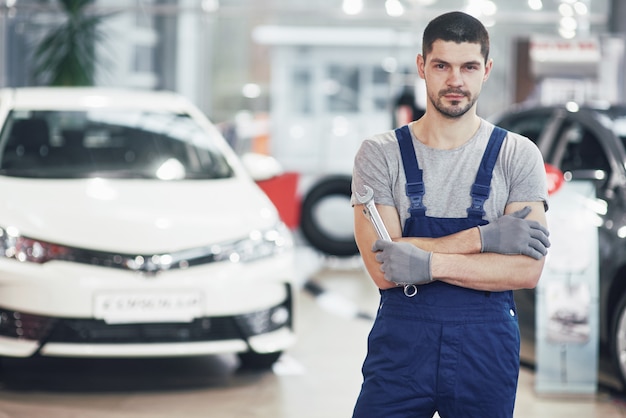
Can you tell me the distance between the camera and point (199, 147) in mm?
6598

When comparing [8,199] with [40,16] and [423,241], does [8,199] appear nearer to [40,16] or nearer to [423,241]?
[423,241]

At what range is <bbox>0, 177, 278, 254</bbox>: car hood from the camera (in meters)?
5.44

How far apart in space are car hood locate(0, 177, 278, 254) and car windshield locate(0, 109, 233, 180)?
19 centimetres

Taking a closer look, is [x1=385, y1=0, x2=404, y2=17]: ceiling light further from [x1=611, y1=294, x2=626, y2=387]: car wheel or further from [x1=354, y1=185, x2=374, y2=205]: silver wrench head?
[x1=354, y1=185, x2=374, y2=205]: silver wrench head

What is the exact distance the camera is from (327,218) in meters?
11.0

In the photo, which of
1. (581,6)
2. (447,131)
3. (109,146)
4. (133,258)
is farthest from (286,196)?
(447,131)

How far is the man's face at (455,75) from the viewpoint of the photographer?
9.19ft

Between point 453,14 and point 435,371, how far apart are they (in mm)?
879

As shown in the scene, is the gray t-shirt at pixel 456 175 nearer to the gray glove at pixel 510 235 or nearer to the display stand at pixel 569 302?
the gray glove at pixel 510 235

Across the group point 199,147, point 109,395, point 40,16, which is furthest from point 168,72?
point 109,395

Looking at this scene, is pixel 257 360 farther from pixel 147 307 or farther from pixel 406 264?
pixel 406 264

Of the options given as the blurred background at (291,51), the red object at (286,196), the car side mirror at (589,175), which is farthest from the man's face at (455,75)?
the blurred background at (291,51)

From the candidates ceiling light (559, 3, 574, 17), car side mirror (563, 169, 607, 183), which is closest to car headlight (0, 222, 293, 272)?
car side mirror (563, 169, 607, 183)

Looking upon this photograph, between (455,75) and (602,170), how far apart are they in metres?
3.68
